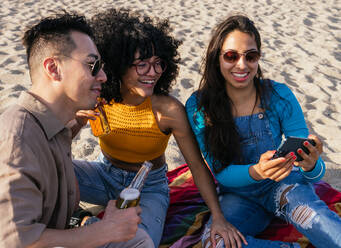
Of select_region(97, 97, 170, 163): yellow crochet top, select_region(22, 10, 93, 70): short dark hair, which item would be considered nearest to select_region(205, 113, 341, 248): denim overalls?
select_region(97, 97, 170, 163): yellow crochet top

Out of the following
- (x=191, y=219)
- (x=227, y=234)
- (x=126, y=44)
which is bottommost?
(x=191, y=219)

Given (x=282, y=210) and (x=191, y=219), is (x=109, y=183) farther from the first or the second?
(x=282, y=210)

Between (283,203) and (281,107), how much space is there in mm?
699

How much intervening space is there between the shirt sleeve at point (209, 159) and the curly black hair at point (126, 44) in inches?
10.8

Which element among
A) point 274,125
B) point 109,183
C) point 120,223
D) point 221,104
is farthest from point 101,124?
point 274,125

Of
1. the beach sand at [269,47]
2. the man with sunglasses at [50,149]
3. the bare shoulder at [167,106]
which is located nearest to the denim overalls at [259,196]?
the bare shoulder at [167,106]

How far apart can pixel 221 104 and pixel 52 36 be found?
4.24 feet

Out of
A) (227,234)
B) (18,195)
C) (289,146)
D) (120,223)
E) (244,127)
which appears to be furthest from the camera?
(244,127)

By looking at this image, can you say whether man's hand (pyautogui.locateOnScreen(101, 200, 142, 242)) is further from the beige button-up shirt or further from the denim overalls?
the denim overalls

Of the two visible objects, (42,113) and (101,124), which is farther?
(101,124)

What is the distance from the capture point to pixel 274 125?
2.60m

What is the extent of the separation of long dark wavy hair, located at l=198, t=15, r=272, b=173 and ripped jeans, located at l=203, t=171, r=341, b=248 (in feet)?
0.93

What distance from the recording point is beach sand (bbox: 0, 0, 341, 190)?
434 cm

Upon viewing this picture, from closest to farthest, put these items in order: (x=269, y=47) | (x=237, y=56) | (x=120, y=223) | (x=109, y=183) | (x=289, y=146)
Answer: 1. (x=120, y=223)
2. (x=289, y=146)
3. (x=237, y=56)
4. (x=109, y=183)
5. (x=269, y=47)
